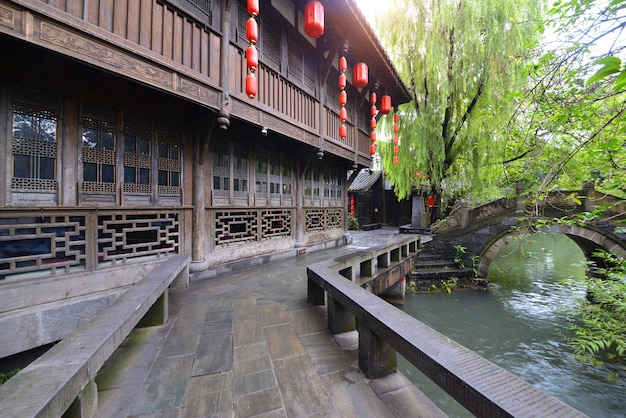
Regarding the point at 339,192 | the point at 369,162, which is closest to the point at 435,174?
the point at 369,162

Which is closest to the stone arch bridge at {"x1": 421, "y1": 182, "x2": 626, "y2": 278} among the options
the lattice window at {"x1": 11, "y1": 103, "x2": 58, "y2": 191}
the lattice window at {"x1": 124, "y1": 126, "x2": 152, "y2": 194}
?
the lattice window at {"x1": 124, "y1": 126, "x2": 152, "y2": 194}

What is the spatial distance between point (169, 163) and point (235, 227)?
2090mm

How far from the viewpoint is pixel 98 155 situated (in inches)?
145

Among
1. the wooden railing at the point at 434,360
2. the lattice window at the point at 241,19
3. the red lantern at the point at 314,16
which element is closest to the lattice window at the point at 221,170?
the lattice window at the point at 241,19

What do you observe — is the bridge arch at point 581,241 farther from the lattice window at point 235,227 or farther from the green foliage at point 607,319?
the lattice window at point 235,227

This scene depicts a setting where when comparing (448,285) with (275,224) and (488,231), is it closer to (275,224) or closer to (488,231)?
(488,231)

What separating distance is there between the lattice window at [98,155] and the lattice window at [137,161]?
0.18 metres

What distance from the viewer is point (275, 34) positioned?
5957mm

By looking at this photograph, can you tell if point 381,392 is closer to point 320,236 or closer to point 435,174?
point 320,236

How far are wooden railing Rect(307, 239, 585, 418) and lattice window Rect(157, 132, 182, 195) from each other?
333cm

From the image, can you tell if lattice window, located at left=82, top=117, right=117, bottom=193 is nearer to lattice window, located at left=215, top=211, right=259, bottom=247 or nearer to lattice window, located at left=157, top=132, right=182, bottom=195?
lattice window, located at left=157, top=132, right=182, bottom=195

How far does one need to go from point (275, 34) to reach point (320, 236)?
5692mm

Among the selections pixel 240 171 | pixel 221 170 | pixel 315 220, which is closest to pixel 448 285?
pixel 315 220

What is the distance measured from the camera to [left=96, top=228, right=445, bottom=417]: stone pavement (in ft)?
5.86
